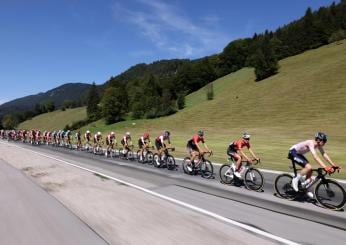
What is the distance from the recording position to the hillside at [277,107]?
169ft

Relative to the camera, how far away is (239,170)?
14.8 m

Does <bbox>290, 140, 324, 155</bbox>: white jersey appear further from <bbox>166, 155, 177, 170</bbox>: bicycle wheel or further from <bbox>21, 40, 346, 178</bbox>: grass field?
<bbox>21, 40, 346, 178</bbox>: grass field

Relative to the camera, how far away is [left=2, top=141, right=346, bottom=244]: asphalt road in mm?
8359

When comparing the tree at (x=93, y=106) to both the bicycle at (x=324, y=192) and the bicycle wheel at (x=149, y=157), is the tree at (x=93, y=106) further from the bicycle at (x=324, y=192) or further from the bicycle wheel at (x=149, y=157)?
the bicycle at (x=324, y=192)

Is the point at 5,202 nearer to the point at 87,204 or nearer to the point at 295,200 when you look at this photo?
the point at 87,204

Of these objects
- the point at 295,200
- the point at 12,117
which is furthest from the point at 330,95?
the point at 12,117

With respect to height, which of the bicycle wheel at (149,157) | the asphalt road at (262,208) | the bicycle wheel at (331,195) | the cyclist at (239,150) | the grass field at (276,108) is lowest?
the asphalt road at (262,208)

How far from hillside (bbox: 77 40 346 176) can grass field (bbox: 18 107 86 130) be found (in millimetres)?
38353

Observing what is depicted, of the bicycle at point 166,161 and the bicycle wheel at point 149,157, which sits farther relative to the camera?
the bicycle wheel at point 149,157

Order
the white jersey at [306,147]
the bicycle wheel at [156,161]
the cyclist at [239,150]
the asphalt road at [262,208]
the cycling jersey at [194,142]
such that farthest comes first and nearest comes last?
the bicycle wheel at [156,161], the cycling jersey at [194,142], the cyclist at [239,150], the white jersey at [306,147], the asphalt road at [262,208]

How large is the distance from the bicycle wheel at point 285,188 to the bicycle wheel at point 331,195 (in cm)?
106

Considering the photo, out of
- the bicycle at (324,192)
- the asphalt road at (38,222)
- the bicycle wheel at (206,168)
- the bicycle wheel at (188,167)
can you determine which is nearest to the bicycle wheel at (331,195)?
the bicycle at (324,192)

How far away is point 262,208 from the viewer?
35.3 feet

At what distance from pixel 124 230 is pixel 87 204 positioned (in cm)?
320
